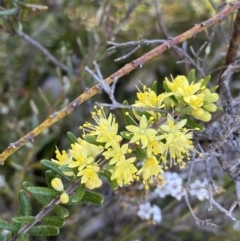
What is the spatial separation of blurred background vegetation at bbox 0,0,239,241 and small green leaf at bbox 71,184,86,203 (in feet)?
0.86

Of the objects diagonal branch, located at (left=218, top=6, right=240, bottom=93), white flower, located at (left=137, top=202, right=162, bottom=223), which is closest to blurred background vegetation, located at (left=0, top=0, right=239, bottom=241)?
white flower, located at (left=137, top=202, right=162, bottom=223)

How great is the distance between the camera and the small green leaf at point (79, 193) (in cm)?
62

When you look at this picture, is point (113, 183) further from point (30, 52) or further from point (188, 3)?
point (188, 3)

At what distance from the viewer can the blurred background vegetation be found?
39.9 inches

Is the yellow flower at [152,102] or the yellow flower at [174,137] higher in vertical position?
the yellow flower at [152,102]

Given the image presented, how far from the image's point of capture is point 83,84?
3.39 ft

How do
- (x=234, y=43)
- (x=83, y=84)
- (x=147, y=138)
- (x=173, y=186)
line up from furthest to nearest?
(x=83, y=84), (x=173, y=186), (x=234, y=43), (x=147, y=138)

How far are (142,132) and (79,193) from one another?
4.9 inches

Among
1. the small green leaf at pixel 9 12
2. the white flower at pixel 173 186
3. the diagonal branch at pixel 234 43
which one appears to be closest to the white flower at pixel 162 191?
the white flower at pixel 173 186

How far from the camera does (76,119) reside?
1.25m

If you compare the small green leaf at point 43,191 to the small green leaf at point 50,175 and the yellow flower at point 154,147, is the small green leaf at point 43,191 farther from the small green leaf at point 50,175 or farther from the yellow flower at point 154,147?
the yellow flower at point 154,147

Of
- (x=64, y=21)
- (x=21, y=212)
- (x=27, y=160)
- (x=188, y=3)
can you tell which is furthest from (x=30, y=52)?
(x=21, y=212)

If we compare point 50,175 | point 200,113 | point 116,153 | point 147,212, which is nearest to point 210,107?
point 200,113

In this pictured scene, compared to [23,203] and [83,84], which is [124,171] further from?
[83,84]
